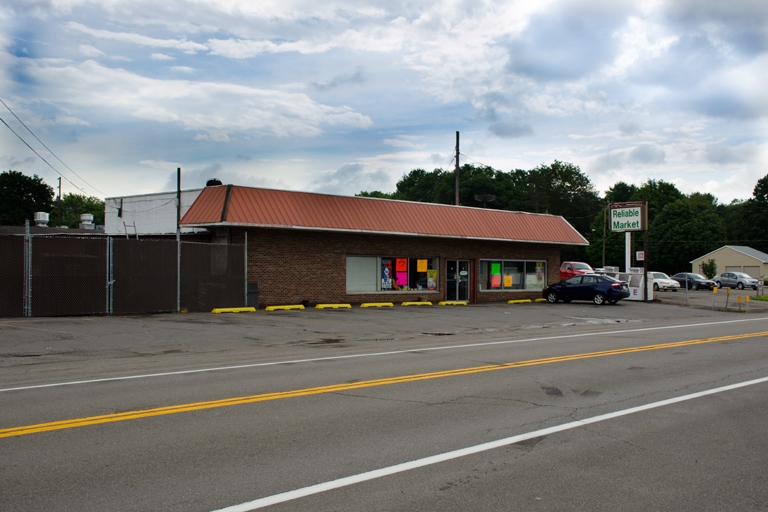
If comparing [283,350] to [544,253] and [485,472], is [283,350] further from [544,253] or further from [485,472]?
[544,253]

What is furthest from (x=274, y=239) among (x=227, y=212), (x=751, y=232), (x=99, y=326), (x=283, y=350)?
(x=751, y=232)

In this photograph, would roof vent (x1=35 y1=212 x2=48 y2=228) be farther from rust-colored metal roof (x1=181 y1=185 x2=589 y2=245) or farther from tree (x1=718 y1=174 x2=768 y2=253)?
tree (x1=718 y1=174 x2=768 y2=253)

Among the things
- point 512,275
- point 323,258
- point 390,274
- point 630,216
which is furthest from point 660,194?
point 323,258

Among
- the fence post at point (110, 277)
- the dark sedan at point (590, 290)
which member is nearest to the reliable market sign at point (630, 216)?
the dark sedan at point (590, 290)

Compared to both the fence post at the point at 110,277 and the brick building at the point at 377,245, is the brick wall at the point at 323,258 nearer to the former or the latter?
the brick building at the point at 377,245

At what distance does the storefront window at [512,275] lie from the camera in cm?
3447

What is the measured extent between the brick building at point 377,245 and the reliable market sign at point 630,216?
11.7 ft

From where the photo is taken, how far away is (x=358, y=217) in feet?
92.4

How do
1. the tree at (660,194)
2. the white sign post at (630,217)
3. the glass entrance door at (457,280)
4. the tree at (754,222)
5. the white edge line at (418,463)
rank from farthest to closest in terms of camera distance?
1. the tree at (660,194)
2. the tree at (754,222)
3. the white sign post at (630,217)
4. the glass entrance door at (457,280)
5. the white edge line at (418,463)

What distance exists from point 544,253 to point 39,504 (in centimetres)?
3456

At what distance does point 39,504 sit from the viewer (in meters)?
4.75

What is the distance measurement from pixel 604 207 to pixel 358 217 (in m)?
70.6

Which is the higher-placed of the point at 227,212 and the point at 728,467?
the point at 227,212

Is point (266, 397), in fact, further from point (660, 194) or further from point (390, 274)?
point (660, 194)
